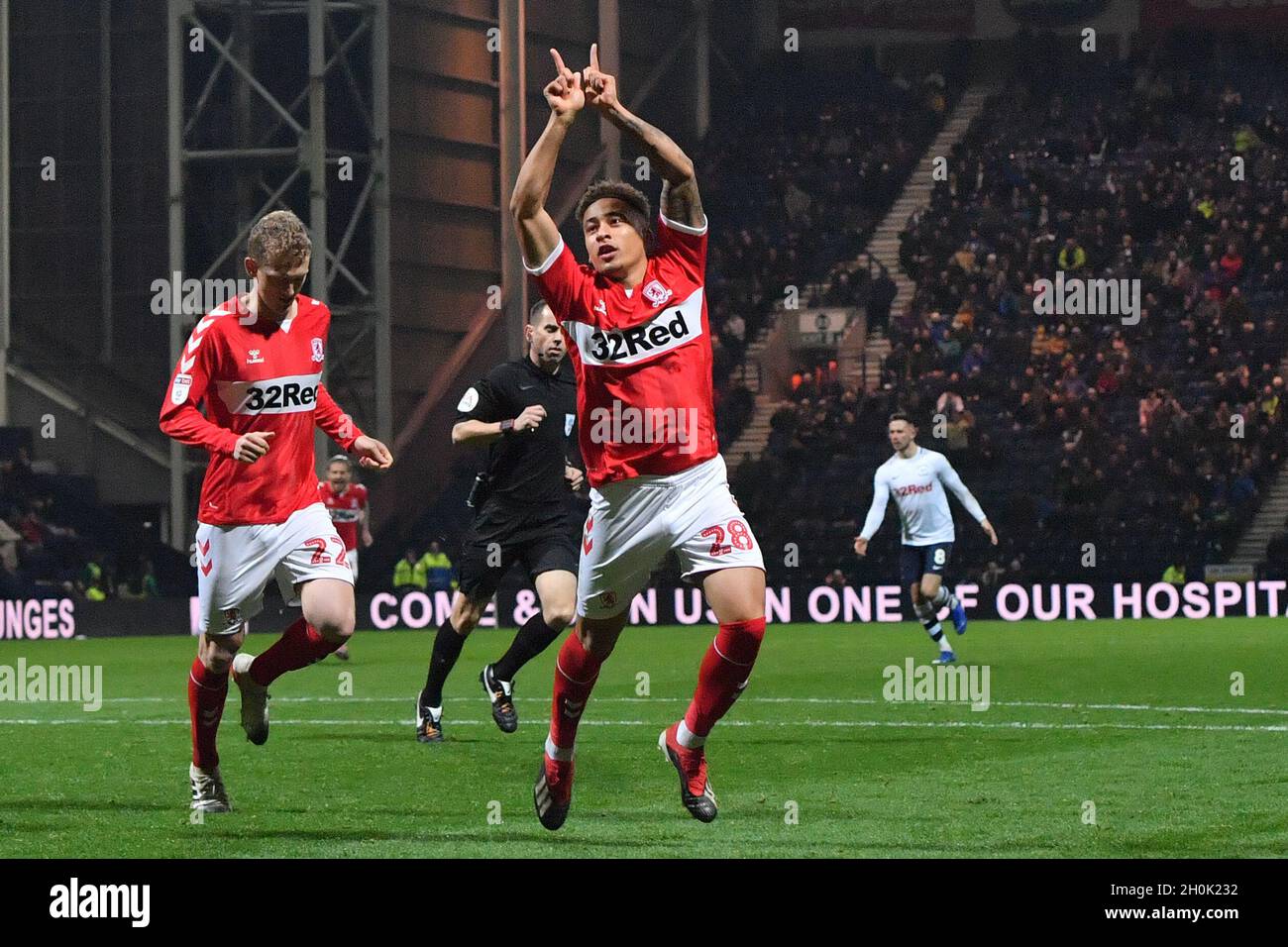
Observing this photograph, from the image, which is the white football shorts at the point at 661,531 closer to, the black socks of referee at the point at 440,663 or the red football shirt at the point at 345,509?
the black socks of referee at the point at 440,663

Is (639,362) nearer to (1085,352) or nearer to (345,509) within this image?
(345,509)

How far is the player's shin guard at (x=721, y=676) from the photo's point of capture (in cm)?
718

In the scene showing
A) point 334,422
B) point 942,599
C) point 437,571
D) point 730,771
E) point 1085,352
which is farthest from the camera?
point 1085,352

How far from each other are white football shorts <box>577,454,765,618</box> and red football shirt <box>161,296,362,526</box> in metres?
1.43

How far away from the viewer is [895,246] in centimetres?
3406

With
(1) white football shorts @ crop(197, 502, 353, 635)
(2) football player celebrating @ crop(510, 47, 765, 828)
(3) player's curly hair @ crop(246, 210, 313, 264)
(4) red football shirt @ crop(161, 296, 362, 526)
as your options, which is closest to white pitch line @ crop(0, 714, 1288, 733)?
(1) white football shorts @ crop(197, 502, 353, 635)

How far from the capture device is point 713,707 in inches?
286

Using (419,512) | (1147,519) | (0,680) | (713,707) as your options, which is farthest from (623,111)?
(419,512)

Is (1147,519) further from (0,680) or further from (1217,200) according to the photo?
(0,680)

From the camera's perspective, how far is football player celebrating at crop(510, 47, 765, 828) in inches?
279

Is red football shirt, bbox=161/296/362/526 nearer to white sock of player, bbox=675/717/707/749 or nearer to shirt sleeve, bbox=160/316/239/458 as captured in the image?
shirt sleeve, bbox=160/316/239/458

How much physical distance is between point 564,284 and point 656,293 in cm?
34

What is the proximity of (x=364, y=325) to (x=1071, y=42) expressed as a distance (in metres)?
15.1
